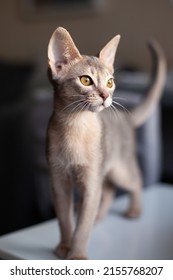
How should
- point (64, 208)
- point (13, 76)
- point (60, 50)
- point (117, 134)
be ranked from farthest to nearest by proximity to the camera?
point (13, 76)
point (117, 134)
point (64, 208)
point (60, 50)

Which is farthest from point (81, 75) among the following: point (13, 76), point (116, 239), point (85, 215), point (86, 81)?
point (13, 76)

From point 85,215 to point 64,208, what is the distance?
0.13 feet

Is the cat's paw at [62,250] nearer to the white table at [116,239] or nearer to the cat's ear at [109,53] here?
the white table at [116,239]

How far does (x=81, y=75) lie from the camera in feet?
1.89

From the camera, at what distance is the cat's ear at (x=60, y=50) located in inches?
21.6

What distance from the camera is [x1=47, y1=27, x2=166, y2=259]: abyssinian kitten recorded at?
0.57 m

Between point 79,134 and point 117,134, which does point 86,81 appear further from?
point 117,134

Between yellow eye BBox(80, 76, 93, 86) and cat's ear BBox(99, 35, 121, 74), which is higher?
cat's ear BBox(99, 35, 121, 74)

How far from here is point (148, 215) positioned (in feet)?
2.93

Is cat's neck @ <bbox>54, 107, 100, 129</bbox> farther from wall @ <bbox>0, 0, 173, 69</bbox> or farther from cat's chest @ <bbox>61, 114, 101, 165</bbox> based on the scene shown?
wall @ <bbox>0, 0, 173, 69</bbox>

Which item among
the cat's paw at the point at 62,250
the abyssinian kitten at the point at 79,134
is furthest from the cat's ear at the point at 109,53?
the cat's paw at the point at 62,250

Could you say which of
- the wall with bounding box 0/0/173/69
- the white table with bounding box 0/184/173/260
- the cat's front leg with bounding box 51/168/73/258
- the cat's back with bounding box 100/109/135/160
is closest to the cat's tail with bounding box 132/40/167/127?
the cat's back with bounding box 100/109/135/160

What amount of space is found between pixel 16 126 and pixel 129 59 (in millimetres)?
1318
